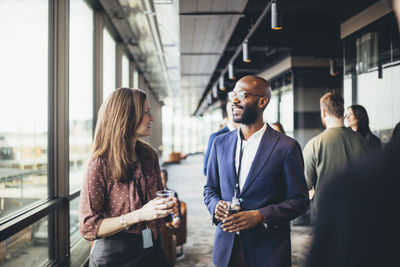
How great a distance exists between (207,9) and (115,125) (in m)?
3.25

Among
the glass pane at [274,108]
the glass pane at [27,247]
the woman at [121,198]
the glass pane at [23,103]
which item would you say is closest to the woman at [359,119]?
the woman at [121,198]

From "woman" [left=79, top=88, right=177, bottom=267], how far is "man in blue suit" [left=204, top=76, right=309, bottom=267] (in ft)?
1.27

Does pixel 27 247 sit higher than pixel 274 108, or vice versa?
pixel 274 108

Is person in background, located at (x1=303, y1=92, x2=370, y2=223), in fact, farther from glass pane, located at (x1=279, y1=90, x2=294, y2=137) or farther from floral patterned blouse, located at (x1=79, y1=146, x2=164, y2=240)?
glass pane, located at (x1=279, y1=90, x2=294, y2=137)

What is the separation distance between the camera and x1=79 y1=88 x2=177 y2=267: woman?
1.52 m

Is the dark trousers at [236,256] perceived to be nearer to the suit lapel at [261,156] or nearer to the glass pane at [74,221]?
the suit lapel at [261,156]

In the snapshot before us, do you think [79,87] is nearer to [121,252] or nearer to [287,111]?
A: [121,252]

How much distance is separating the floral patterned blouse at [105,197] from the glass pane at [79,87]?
2.14 metres

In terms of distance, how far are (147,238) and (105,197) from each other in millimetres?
293

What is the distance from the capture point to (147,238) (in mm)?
1600

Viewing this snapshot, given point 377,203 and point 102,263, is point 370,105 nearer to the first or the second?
point 102,263

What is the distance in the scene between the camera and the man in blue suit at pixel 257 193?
1.74 metres

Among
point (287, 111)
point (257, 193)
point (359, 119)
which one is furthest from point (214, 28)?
point (257, 193)

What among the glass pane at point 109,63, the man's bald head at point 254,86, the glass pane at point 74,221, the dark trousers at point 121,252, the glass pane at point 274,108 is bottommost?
the glass pane at point 74,221
